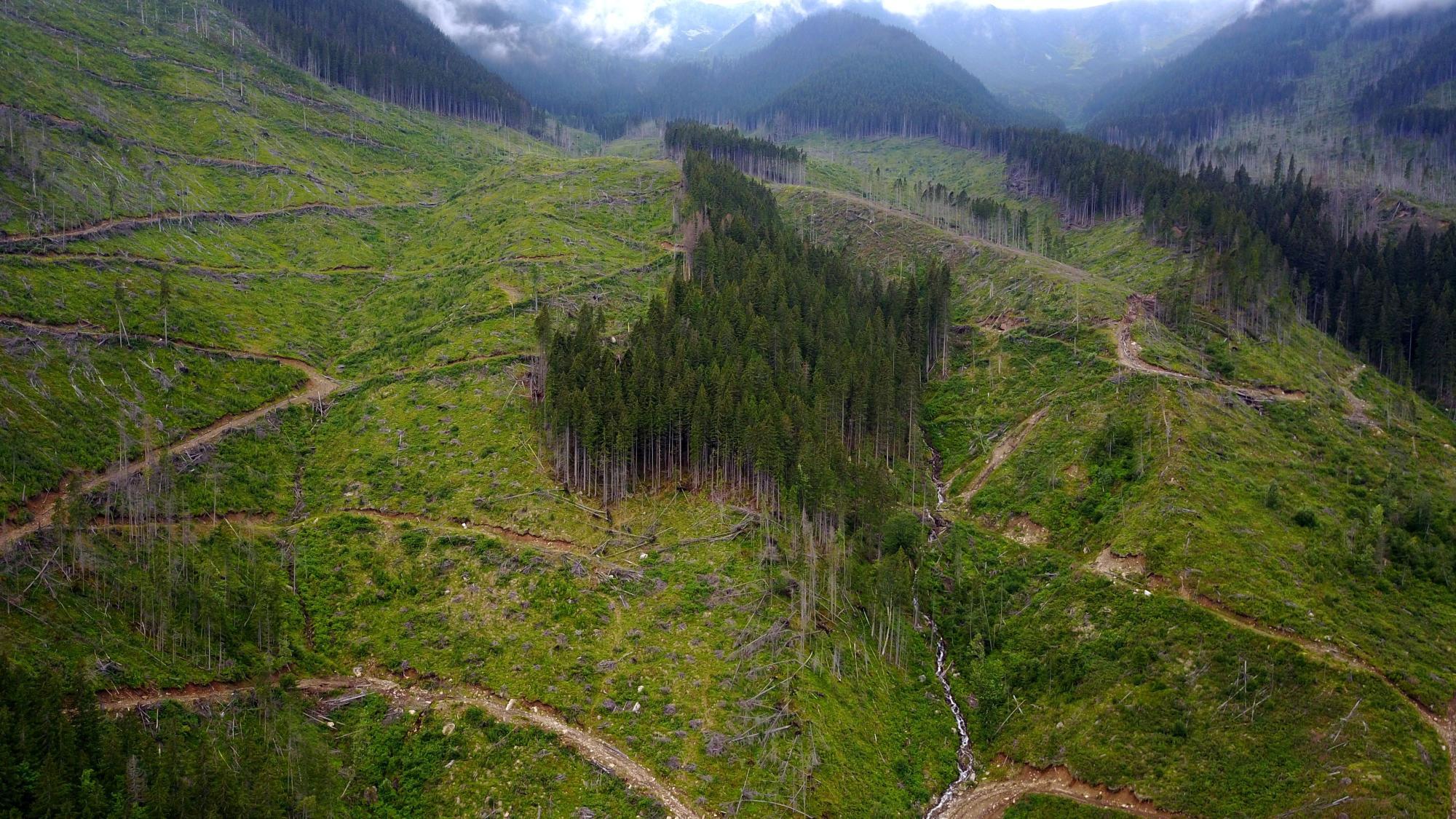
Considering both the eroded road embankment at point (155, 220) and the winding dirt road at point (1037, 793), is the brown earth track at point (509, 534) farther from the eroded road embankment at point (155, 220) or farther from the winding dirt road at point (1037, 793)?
the eroded road embankment at point (155, 220)

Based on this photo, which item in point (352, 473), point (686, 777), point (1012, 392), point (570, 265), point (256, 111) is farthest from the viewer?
point (256, 111)

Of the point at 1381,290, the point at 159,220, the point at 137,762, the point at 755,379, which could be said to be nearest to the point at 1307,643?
the point at 755,379

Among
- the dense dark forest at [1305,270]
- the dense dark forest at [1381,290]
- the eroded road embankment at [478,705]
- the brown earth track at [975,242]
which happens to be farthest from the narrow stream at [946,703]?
the dense dark forest at [1381,290]

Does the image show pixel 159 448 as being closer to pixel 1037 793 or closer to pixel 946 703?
pixel 946 703

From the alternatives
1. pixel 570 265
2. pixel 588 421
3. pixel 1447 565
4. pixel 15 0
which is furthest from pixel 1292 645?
pixel 15 0

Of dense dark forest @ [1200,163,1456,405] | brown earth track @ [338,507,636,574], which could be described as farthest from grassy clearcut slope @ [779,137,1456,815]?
brown earth track @ [338,507,636,574]

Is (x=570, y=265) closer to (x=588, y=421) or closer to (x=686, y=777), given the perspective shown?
(x=588, y=421)
